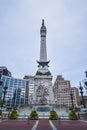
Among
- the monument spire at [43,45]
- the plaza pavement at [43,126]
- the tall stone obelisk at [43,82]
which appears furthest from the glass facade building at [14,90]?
the plaza pavement at [43,126]

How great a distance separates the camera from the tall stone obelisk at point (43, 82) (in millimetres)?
67562

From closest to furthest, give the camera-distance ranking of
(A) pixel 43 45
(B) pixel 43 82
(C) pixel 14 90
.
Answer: (B) pixel 43 82 → (A) pixel 43 45 → (C) pixel 14 90

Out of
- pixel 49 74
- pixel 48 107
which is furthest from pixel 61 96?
pixel 48 107

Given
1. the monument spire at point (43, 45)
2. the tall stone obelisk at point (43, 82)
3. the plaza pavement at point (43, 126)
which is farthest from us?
the monument spire at point (43, 45)

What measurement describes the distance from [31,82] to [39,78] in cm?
6055

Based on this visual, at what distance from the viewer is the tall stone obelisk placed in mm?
67562

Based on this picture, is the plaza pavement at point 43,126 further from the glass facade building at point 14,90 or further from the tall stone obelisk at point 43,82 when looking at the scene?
the glass facade building at point 14,90

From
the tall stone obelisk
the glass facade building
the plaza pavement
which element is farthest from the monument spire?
the plaza pavement

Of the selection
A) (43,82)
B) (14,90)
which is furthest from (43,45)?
(14,90)

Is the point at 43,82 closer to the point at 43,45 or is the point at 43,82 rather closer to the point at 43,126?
the point at 43,45

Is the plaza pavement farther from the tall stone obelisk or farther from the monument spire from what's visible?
the monument spire

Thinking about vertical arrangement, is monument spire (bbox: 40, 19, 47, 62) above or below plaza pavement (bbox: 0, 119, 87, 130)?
above

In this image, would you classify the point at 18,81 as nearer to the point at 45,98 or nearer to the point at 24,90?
the point at 24,90

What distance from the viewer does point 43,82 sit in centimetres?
7231
